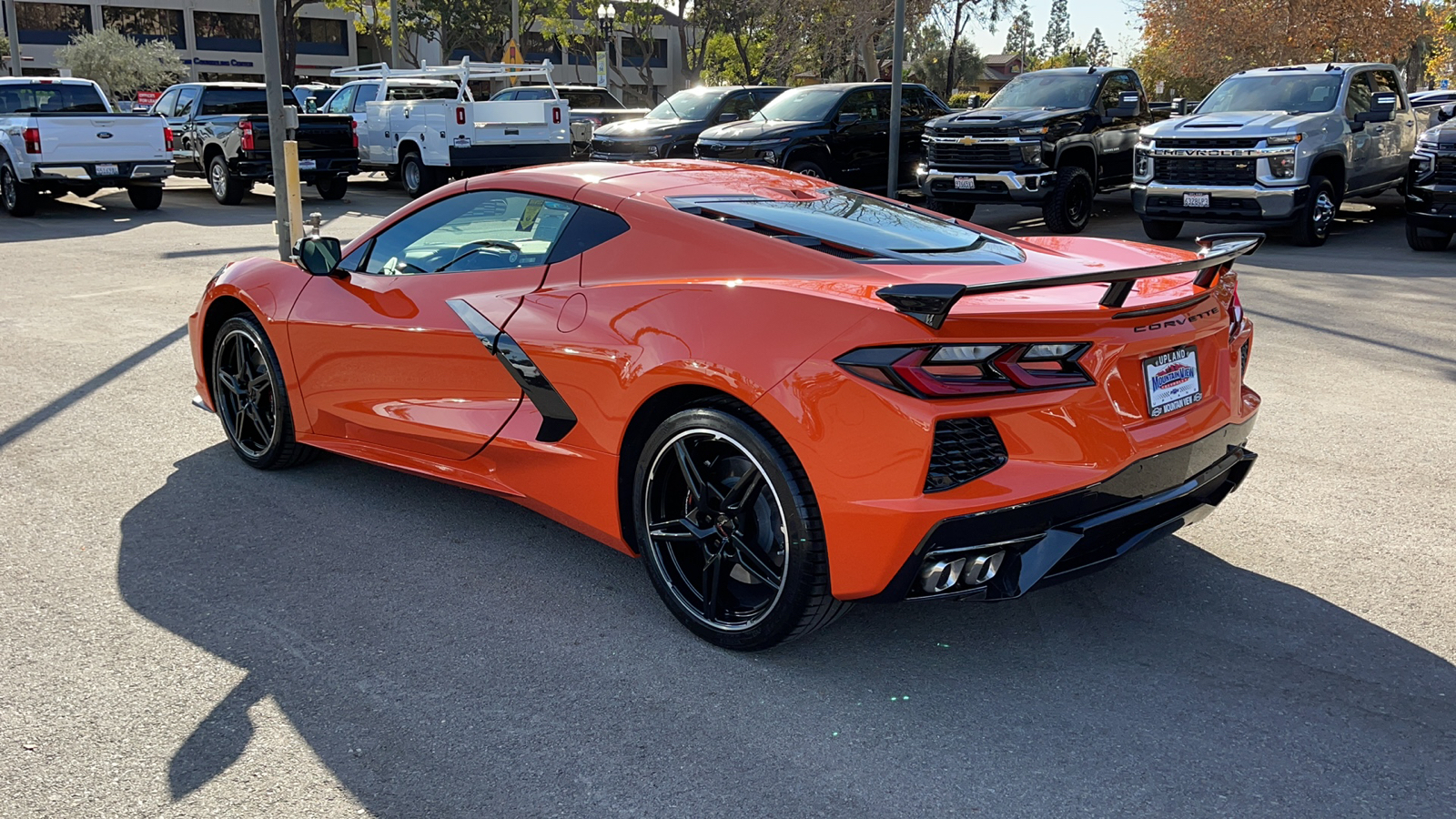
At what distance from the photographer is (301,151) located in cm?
1872

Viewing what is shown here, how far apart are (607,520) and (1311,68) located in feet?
45.4

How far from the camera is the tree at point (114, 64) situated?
1802 inches

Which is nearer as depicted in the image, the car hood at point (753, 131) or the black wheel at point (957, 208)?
the car hood at point (753, 131)

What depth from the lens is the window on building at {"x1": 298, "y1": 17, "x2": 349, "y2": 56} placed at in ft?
233

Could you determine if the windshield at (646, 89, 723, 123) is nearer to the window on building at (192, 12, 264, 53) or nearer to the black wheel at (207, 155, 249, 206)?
the black wheel at (207, 155, 249, 206)

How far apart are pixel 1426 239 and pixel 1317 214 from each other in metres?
1.16

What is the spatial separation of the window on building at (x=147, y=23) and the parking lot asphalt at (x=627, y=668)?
69.1 m

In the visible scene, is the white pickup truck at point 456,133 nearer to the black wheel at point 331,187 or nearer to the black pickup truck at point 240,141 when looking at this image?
the black pickup truck at point 240,141

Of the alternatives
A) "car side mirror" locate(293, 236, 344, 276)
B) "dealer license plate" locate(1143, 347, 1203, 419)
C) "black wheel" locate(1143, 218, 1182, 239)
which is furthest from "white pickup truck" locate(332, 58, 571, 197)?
"dealer license plate" locate(1143, 347, 1203, 419)

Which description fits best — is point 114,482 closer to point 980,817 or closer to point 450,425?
point 450,425

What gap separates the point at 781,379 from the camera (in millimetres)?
3287

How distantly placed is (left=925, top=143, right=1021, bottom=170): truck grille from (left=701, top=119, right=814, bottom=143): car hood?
203 centimetres

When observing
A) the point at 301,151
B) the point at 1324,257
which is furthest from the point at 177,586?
the point at 301,151

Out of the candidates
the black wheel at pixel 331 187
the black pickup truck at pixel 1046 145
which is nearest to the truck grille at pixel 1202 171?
the black pickup truck at pixel 1046 145
